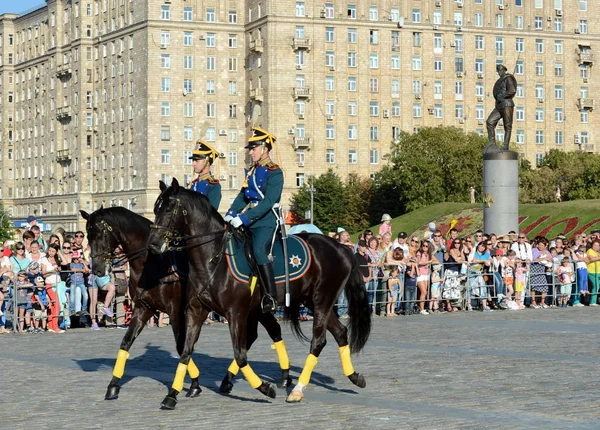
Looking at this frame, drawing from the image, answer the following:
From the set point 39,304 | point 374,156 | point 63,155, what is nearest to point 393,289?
point 39,304

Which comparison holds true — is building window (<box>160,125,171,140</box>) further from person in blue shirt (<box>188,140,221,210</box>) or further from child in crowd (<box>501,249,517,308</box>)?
person in blue shirt (<box>188,140,221,210</box>)

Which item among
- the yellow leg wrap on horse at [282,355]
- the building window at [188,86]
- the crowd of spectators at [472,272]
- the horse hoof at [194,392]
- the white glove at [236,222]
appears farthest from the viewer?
the building window at [188,86]

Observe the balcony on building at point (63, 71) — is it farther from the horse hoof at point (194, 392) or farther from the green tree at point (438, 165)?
the horse hoof at point (194, 392)

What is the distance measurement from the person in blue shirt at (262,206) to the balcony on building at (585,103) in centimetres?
12590

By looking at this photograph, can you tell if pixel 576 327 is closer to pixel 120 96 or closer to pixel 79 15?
pixel 120 96

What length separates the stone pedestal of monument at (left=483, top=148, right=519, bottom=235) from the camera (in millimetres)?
42875

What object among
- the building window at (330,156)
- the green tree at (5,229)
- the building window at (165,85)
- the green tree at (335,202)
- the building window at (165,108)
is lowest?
the green tree at (5,229)

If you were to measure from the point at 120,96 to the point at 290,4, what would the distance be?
20471 millimetres

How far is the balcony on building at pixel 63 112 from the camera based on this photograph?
14475 centimetres

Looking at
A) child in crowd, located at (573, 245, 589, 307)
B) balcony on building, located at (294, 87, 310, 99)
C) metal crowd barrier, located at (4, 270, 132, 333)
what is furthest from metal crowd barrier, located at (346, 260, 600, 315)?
balcony on building, located at (294, 87, 310, 99)

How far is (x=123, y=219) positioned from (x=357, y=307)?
321 centimetres

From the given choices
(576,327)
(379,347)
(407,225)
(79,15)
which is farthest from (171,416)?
(79,15)

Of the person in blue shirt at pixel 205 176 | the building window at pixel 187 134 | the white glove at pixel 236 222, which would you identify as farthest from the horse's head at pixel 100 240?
the building window at pixel 187 134

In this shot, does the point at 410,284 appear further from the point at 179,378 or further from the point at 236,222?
the point at 179,378
